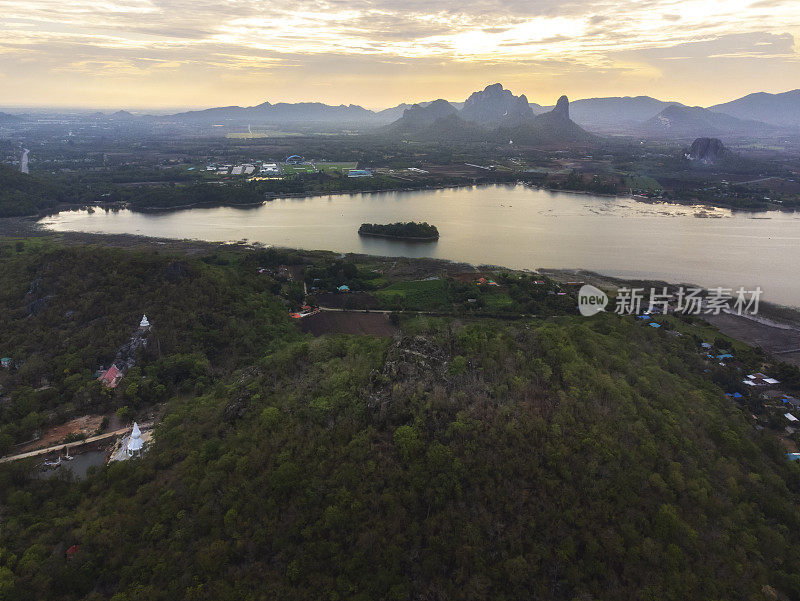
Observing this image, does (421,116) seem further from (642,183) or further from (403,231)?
(403,231)

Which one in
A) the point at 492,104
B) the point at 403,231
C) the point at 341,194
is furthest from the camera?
the point at 492,104

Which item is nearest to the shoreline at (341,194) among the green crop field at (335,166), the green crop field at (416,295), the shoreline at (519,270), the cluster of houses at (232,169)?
the shoreline at (519,270)

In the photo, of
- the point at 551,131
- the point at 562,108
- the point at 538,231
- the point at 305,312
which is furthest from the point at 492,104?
the point at 305,312

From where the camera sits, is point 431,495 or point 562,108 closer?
point 431,495

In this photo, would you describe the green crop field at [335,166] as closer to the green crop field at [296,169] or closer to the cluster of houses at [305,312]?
the green crop field at [296,169]

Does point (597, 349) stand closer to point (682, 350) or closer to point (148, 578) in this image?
point (682, 350)

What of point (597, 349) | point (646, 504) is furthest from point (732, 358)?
point (646, 504)
